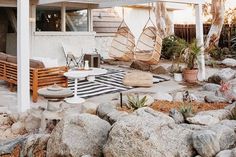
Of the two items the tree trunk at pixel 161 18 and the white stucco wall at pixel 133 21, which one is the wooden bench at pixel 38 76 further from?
the tree trunk at pixel 161 18

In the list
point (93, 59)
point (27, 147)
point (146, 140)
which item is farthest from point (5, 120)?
point (93, 59)

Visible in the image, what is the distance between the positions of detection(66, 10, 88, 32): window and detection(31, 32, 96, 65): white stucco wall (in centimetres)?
32

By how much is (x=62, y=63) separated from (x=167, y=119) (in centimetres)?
872

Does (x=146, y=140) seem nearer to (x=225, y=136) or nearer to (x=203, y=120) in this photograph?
(x=225, y=136)

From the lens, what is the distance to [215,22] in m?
13.8

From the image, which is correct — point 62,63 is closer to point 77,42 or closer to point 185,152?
point 77,42

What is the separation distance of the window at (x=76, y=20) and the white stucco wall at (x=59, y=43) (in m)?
0.32

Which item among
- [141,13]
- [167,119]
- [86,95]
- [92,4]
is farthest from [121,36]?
[167,119]

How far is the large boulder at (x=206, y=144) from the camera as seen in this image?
11.8 feet

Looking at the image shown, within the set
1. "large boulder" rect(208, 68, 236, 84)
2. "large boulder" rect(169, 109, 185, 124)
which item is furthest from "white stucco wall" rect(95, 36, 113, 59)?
"large boulder" rect(169, 109, 185, 124)

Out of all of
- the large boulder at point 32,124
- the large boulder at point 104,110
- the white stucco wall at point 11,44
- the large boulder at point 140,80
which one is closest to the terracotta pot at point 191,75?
the large boulder at point 140,80

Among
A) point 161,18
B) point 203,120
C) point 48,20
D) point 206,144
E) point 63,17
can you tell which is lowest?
point 206,144

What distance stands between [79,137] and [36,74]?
133 inches

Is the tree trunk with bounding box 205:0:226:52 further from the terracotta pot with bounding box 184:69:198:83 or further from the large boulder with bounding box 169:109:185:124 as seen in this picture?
the large boulder with bounding box 169:109:185:124
